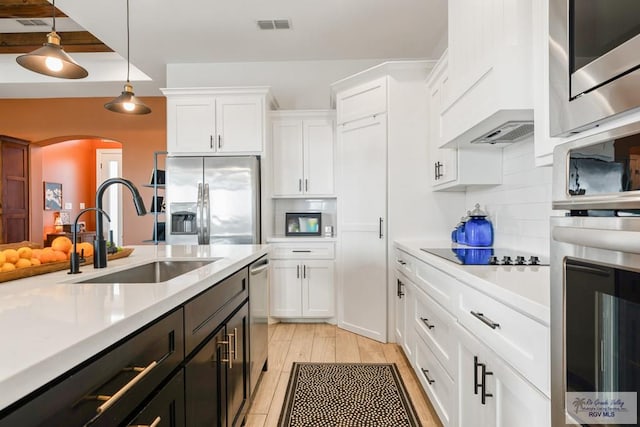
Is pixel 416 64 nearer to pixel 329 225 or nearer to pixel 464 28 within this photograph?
pixel 464 28

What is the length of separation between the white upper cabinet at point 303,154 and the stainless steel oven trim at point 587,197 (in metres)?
3.47

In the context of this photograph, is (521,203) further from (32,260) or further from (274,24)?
(274,24)

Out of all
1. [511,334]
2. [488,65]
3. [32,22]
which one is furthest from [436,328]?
[32,22]

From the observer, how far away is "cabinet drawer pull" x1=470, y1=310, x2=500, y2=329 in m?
1.24

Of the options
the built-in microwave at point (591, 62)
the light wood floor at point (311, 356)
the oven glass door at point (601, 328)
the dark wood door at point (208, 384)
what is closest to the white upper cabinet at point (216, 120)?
the light wood floor at point (311, 356)

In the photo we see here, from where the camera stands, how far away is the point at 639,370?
1.92 ft

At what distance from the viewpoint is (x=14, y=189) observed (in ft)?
18.9

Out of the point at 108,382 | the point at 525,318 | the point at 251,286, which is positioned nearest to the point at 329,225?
the point at 251,286

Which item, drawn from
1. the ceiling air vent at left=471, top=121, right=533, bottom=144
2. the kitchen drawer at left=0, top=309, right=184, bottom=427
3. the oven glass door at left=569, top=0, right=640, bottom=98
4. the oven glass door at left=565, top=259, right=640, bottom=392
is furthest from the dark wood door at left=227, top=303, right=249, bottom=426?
the ceiling air vent at left=471, top=121, right=533, bottom=144

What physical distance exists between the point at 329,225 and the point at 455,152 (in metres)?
2.14

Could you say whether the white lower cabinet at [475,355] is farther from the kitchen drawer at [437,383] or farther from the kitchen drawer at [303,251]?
the kitchen drawer at [303,251]

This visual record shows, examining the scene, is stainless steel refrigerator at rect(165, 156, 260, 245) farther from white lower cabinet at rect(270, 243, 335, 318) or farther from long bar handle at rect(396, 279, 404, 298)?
long bar handle at rect(396, 279, 404, 298)

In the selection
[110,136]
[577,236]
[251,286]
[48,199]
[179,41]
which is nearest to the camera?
[577,236]

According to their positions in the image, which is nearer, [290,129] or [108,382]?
[108,382]
